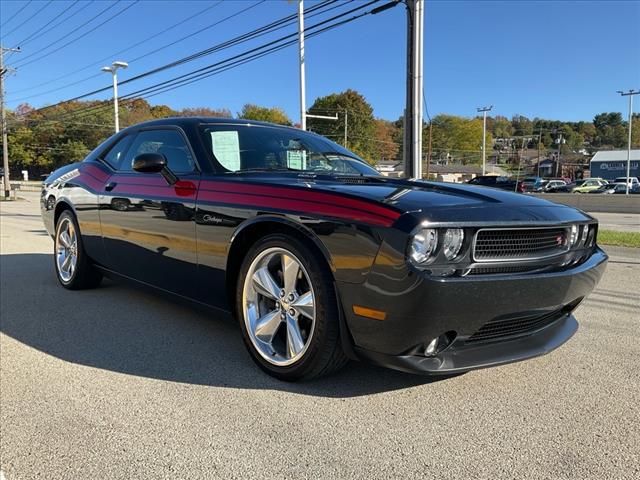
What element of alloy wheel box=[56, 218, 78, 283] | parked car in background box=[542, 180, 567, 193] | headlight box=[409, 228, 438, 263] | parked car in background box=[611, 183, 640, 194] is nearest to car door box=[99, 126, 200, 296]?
alloy wheel box=[56, 218, 78, 283]

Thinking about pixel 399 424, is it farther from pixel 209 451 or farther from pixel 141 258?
pixel 141 258

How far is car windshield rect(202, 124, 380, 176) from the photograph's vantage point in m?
3.55

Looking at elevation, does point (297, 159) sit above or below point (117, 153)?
below

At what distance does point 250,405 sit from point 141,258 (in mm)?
1787

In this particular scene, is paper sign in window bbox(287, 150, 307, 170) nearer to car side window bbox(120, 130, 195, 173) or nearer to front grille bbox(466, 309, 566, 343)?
car side window bbox(120, 130, 195, 173)

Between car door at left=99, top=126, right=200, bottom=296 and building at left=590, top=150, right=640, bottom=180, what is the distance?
82234mm

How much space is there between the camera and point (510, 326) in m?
2.61

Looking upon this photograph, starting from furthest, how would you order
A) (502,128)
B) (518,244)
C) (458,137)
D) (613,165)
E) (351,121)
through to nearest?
(502,128), (458,137), (351,121), (613,165), (518,244)

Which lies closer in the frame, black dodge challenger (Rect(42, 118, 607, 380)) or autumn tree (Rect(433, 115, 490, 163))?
black dodge challenger (Rect(42, 118, 607, 380))

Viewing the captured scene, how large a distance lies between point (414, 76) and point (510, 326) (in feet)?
26.1

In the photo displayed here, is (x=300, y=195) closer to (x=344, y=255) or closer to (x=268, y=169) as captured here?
(x=344, y=255)

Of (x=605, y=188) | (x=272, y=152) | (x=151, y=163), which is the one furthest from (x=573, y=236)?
(x=605, y=188)

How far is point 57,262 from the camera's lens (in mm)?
5387

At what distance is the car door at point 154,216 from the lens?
3439 mm
